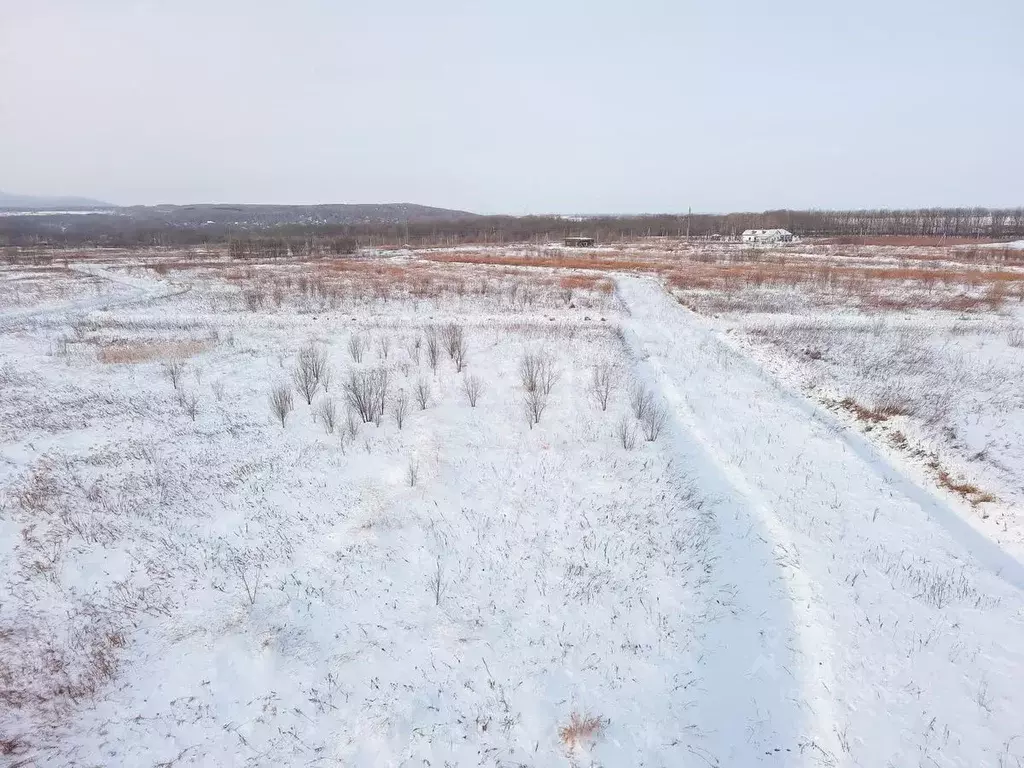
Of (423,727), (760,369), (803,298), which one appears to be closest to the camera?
(423,727)

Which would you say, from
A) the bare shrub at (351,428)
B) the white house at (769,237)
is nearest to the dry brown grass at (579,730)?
the bare shrub at (351,428)

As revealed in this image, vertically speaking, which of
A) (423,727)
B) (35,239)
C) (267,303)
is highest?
(35,239)

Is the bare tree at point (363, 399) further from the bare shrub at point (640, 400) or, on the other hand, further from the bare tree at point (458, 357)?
the bare shrub at point (640, 400)

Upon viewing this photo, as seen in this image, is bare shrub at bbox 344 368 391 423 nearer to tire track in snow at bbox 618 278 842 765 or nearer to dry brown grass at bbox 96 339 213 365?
tire track in snow at bbox 618 278 842 765

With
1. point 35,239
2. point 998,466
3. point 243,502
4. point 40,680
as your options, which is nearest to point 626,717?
point 40,680

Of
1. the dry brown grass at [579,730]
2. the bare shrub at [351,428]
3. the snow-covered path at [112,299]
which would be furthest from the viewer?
the snow-covered path at [112,299]

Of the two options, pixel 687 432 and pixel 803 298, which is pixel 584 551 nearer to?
pixel 687 432

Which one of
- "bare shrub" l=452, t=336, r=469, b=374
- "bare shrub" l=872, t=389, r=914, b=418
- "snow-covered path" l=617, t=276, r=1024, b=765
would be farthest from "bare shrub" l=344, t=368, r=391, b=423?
"bare shrub" l=872, t=389, r=914, b=418
